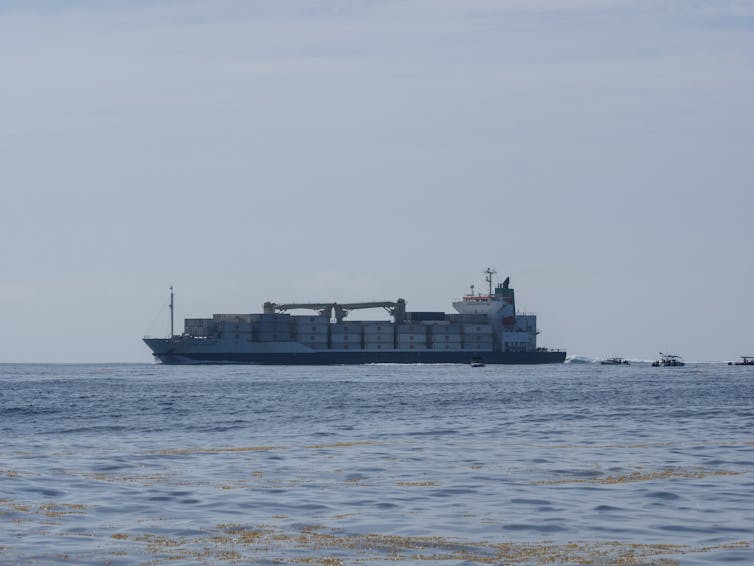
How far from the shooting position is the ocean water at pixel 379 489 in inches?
821

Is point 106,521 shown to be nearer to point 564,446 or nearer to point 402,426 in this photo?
point 564,446

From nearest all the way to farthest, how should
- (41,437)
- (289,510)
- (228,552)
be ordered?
(228,552) → (289,510) → (41,437)

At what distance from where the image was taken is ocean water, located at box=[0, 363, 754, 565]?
20.8m

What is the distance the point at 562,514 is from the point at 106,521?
923 centimetres

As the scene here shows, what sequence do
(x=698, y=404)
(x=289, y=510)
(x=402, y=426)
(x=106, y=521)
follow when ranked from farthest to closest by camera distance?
1. (x=698, y=404)
2. (x=402, y=426)
3. (x=289, y=510)
4. (x=106, y=521)

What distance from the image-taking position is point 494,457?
3653 cm

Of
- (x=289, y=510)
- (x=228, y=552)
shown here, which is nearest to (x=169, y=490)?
(x=289, y=510)

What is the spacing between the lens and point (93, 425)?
52.7 metres

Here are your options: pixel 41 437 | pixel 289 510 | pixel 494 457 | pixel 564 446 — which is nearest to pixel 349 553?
pixel 289 510

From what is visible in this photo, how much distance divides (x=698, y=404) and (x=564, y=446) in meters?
31.4

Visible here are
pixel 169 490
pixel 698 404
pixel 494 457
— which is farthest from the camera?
pixel 698 404

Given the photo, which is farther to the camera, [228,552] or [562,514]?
[562,514]

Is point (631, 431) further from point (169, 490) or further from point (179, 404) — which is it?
point (179, 404)

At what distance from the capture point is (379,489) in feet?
94.7
